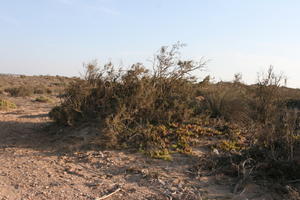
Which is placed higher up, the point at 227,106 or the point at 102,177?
the point at 227,106

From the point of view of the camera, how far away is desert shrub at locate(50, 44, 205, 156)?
22.5 feet

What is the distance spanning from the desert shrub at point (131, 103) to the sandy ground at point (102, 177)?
72 centimetres

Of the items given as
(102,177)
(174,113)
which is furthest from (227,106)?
(102,177)

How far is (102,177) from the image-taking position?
507 cm

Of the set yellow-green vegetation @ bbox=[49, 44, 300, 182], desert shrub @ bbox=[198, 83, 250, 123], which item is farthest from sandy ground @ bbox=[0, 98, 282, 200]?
desert shrub @ bbox=[198, 83, 250, 123]

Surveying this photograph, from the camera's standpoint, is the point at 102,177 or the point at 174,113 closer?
the point at 102,177

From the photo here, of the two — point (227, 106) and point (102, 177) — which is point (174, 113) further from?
point (102, 177)

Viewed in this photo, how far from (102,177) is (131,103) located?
274 cm

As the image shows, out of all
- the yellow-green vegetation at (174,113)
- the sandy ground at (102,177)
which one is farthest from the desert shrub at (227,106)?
the sandy ground at (102,177)

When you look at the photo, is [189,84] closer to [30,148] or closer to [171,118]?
[171,118]

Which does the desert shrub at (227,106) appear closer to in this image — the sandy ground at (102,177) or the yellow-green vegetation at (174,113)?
the yellow-green vegetation at (174,113)

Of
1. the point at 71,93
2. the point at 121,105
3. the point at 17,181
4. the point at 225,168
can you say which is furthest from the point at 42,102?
the point at 225,168

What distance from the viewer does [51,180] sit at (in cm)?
483

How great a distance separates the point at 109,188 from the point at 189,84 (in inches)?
194
